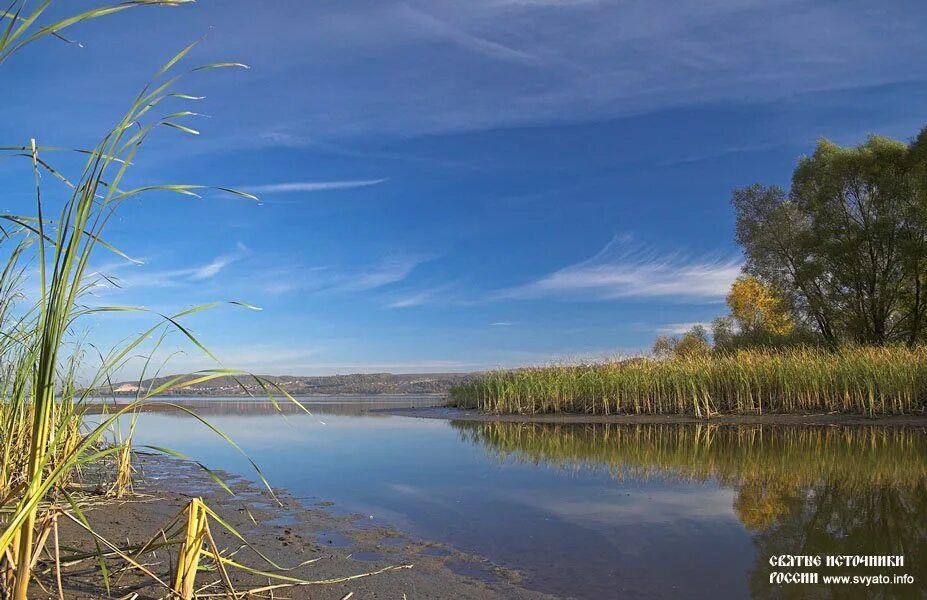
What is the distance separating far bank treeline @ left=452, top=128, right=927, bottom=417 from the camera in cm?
1652

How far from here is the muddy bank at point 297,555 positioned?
2885 mm

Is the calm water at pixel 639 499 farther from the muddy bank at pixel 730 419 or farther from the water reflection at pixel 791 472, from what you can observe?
the muddy bank at pixel 730 419

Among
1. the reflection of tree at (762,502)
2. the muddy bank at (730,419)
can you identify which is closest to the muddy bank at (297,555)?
the reflection of tree at (762,502)

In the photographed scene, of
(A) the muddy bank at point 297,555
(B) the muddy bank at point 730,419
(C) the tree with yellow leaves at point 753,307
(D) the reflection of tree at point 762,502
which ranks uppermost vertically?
(C) the tree with yellow leaves at point 753,307

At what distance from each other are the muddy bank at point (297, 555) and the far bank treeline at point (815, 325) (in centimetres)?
1395

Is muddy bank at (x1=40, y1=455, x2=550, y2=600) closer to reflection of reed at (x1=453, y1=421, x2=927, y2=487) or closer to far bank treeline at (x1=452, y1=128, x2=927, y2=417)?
reflection of reed at (x1=453, y1=421, x2=927, y2=487)

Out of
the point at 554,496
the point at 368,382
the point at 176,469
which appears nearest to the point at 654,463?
the point at 554,496

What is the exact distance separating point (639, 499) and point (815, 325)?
30.7m

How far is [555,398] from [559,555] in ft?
50.3

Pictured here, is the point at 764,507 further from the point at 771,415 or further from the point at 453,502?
the point at 771,415

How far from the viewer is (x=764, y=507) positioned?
5531mm

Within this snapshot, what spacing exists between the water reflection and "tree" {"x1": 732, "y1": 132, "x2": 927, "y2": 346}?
734 inches

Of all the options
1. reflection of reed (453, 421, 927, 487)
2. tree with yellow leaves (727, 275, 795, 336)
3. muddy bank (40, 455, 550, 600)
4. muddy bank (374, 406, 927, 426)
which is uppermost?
tree with yellow leaves (727, 275, 795, 336)

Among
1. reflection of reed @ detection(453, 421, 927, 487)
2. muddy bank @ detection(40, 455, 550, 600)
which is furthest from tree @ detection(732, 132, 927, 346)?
muddy bank @ detection(40, 455, 550, 600)
